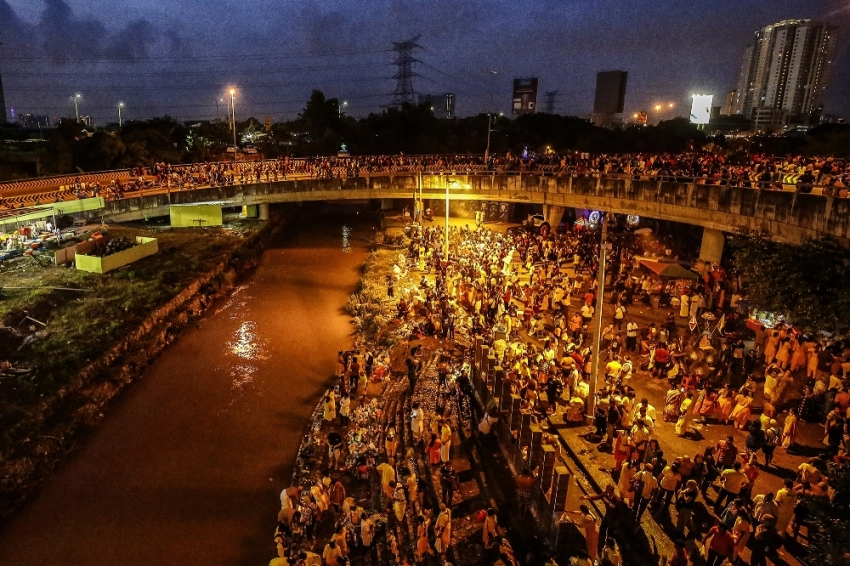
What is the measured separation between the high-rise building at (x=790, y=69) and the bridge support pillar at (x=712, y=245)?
16215cm

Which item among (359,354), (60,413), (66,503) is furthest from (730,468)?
(60,413)

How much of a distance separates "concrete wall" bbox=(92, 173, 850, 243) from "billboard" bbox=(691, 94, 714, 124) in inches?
1849

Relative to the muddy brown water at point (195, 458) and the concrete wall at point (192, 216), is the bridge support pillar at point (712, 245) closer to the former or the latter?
the muddy brown water at point (195, 458)

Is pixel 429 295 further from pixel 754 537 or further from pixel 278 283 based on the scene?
pixel 754 537

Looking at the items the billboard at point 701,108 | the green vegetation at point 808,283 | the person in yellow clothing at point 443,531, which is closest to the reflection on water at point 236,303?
the person in yellow clothing at point 443,531

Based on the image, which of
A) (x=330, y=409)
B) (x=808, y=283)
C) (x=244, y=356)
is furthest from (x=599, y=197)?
(x=330, y=409)

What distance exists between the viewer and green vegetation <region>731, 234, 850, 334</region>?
41.7 ft

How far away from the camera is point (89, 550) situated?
11.9 m

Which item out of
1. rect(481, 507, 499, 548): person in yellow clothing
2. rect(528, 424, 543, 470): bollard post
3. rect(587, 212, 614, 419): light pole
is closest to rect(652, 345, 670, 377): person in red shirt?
rect(587, 212, 614, 419): light pole

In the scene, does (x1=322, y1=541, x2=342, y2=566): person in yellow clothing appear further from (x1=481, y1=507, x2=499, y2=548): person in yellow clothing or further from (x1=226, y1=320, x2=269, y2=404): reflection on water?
(x1=226, y1=320, x2=269, y2=404): reflection on water

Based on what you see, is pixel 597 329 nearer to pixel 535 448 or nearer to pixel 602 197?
pixel 535 448

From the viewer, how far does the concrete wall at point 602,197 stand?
18.1 meters

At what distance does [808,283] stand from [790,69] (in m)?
198

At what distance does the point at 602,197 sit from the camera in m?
28.7
